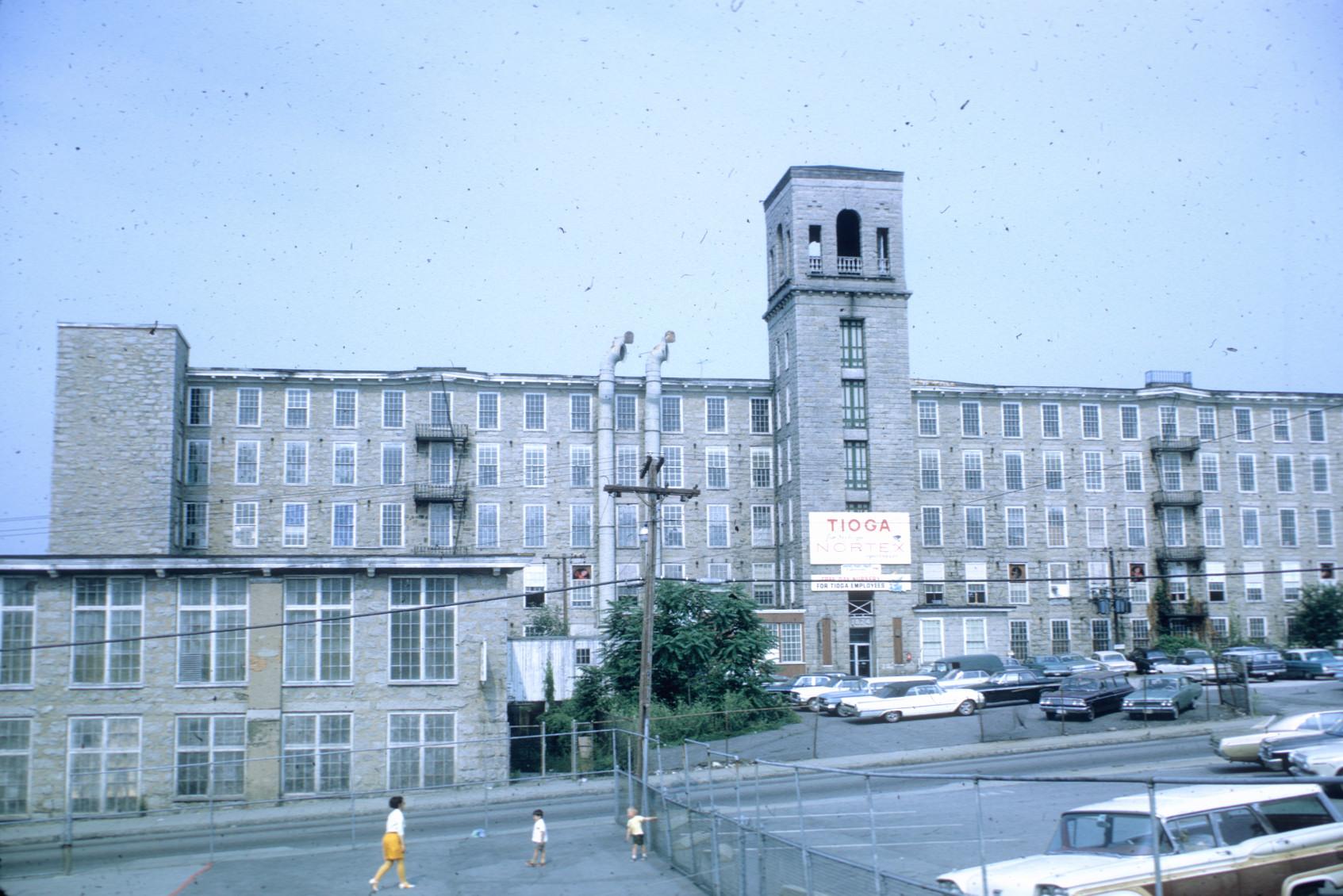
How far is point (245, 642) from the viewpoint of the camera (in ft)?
115

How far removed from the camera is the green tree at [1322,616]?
203 feet

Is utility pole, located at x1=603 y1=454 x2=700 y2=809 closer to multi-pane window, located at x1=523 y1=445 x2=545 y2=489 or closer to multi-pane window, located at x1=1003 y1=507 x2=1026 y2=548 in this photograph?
multi-pane window, located at x1=523 y1=445 x2=545 y2=489

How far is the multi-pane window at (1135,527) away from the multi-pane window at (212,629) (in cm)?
5337

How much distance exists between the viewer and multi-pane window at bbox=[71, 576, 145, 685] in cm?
3434

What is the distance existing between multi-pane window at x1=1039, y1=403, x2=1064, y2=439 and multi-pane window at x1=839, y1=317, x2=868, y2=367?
13.4 meters

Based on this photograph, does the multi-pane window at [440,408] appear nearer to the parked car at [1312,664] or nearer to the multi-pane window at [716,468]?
the multi-pane window at [716,468]

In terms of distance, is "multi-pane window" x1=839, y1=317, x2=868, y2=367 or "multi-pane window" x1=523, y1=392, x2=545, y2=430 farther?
"multi-pane window" x1=523, y1=392, x2=545, y2=430

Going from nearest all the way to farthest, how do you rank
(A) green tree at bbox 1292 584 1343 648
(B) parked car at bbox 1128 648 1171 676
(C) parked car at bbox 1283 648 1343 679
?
(C) parked car at bbox 1283 648 1343 679 → (B) parked car at bbox 1128 648 1171 676 → (A) green tree at bbox 1292 584 1343 648

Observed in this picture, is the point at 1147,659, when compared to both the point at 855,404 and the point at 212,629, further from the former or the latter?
the point at 212,629

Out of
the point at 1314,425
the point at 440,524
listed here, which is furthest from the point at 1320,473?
the point at 440,524

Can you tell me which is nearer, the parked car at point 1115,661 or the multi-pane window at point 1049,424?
the parked car at point 1115,661

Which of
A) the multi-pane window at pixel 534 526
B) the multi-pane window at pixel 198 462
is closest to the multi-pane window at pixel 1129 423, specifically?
the multi-pane window at pixel 534 526

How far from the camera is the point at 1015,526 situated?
69.1m

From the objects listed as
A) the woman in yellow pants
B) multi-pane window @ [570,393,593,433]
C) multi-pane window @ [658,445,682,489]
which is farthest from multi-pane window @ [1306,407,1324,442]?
the woman in yellow pants
